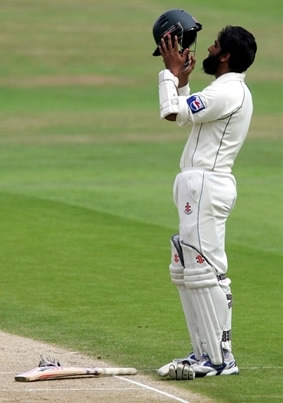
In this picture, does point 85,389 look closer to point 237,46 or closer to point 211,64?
point 211,64

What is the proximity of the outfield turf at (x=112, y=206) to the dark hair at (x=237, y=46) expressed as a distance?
6.66 feet

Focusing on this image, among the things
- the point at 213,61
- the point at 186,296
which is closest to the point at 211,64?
the point at 213,61

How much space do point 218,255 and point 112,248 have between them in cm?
631

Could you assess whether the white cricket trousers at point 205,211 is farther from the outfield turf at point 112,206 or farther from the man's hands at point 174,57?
the outfield turf at point 112,206

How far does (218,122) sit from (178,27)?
681mm

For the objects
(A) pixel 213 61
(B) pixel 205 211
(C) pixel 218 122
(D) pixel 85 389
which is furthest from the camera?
(A) pixel 213 61

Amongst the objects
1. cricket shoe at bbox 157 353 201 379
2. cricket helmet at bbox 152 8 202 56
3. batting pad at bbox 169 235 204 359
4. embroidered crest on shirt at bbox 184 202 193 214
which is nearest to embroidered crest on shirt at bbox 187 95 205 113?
cricket helmet at bbox 152 8 202 56

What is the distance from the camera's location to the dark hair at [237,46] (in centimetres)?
894

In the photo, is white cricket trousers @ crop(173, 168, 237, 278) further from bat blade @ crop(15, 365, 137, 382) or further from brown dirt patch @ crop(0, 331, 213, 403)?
bat blade @ crop(15, 365, 137, 382)

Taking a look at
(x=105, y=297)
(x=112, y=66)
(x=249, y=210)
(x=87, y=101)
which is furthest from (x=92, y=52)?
(x=105, y=297)

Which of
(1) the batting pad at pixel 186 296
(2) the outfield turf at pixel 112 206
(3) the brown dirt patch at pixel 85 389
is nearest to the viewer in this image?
(3) the brown dirt patch at pixel 85 389

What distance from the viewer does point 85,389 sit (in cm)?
843

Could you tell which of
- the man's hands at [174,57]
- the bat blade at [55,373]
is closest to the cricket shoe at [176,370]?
the bat blade at [55,373]

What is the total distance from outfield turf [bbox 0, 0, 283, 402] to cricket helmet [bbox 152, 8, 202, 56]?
7.19 ft
